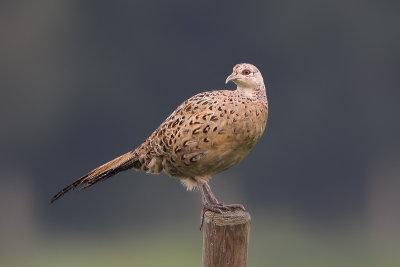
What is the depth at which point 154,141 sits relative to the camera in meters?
5.90

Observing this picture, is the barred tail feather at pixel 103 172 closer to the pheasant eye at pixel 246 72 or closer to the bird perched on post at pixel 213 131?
the bird perched on post at pixel 213 131

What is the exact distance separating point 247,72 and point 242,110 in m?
0.27

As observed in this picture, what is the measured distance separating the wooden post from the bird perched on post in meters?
0.16

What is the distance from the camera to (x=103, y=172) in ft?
19.6

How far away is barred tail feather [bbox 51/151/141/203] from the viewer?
5980mm

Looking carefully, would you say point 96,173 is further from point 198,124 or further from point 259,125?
point 259,125

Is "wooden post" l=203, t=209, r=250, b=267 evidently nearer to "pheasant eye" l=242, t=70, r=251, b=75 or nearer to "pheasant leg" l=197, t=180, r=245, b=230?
"pheasant leg" l=197, t=180, r=245, b=230

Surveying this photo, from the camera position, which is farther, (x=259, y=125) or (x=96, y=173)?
(x=96, y=173)

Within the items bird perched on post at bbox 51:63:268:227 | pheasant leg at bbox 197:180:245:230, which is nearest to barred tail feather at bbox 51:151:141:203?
bird perched on post at bbox 51:63:268:227

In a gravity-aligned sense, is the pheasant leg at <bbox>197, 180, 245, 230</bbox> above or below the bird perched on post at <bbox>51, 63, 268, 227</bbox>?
below

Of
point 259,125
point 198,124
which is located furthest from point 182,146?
point 259,125

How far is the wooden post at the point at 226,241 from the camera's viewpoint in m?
5.69

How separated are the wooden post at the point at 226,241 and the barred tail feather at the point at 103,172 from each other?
0.77 meters

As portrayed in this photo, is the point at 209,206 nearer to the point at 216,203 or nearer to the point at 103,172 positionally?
the point at 216,203
